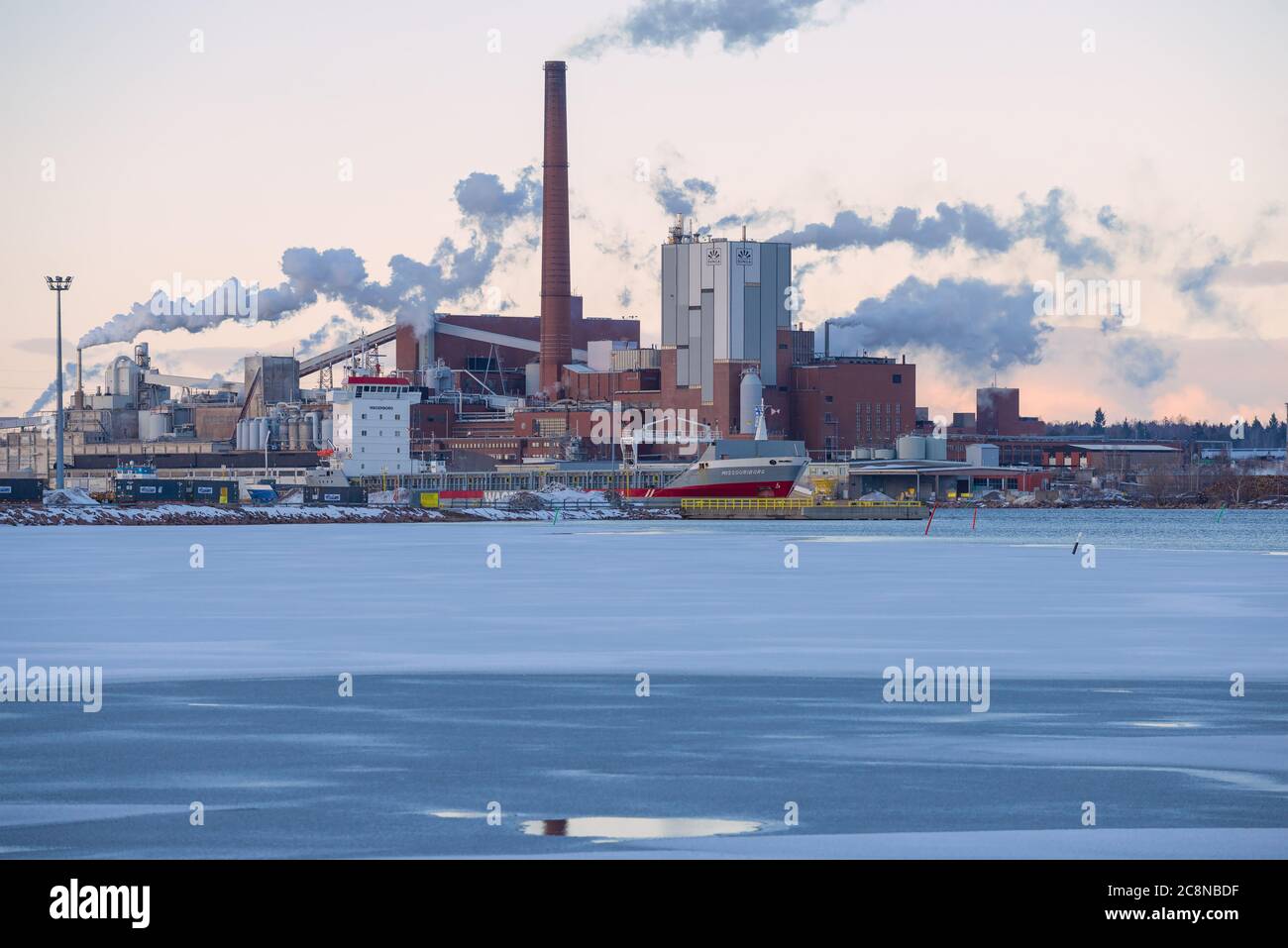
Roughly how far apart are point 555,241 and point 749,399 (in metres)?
21.2

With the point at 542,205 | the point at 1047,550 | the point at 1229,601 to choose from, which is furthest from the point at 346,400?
the point at 1229,601

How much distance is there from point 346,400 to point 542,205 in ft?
76.0

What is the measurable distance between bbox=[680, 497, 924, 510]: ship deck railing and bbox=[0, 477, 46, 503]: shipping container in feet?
140

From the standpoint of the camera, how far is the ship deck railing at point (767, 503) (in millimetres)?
114438

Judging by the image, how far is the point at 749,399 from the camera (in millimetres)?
139375

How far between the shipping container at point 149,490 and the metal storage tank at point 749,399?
49.5 meters

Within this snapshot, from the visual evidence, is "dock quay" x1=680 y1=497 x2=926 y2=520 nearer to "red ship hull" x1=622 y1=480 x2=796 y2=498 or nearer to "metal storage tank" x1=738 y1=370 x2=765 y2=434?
"red ship hull" x1=622 y1=480 x2=796 y2=498

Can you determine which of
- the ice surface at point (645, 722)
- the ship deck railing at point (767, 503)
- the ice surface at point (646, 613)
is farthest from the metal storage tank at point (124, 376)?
the ice surface at point (645, 722)

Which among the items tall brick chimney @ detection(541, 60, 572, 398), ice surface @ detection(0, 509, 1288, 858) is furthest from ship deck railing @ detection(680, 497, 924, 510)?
ice surface @ detection(0, 509, 1288, 858)

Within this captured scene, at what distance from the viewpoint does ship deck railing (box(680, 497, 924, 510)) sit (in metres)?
114

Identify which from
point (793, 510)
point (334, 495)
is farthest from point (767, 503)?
point (334, 495)
